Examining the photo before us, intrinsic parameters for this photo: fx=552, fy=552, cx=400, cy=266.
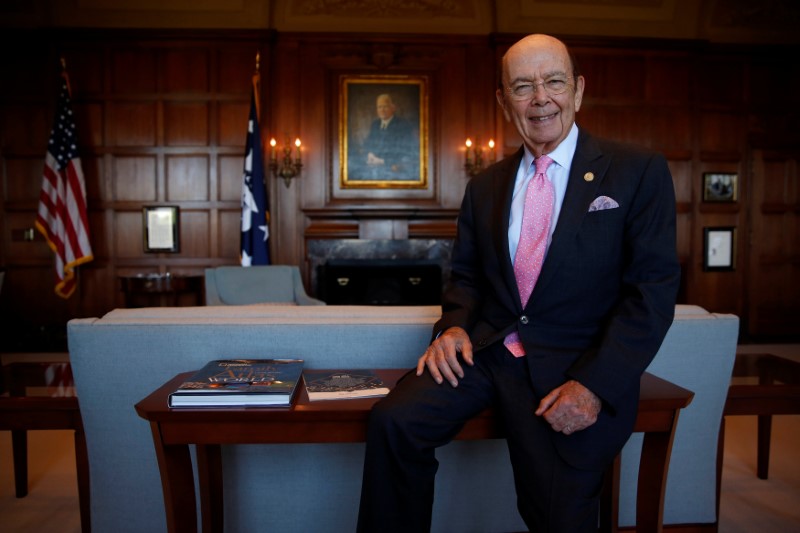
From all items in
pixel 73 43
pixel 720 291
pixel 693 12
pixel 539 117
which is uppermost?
pixel 693 12

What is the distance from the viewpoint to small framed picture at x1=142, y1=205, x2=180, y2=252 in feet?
21.9

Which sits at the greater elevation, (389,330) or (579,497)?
(389,330)

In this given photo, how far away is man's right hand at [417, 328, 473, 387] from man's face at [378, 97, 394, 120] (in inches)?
210

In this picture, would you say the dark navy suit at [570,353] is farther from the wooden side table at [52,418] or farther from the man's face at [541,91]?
the wooden side table at [52,418]

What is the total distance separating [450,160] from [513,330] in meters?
5.36

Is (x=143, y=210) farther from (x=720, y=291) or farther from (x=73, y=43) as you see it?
(x=720, y=291)

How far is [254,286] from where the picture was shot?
16.8ft

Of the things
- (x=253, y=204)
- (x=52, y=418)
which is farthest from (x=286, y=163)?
(x=52, y=418)

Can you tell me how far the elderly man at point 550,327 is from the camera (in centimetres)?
147

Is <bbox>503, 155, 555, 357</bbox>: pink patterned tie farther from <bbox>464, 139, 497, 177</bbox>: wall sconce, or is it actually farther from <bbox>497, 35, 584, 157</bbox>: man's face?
<bbox>464, 139, 497, 177</bbox>: wall sconce

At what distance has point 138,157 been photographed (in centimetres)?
667

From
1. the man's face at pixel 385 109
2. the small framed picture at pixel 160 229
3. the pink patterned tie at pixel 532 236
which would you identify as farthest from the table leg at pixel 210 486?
the man's face at pixel 385 109

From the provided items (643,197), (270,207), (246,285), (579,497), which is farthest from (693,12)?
(579,497)

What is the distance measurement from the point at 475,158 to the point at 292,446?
17.3 ft
